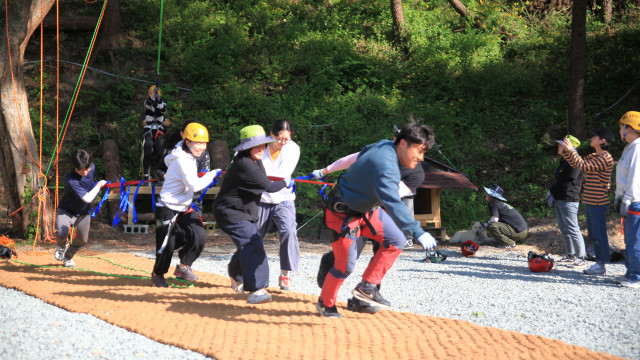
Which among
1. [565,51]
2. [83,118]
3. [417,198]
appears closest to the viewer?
[417,198]

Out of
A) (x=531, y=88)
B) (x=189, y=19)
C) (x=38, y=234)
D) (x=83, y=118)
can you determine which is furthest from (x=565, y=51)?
(x=38, y=234)

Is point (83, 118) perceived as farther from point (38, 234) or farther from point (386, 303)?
point (386, 303)

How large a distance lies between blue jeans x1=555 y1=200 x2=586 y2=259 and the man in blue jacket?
3672 mm

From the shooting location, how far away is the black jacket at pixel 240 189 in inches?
186

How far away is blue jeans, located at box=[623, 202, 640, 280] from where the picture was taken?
568cm

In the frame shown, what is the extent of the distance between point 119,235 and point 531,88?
11452mm

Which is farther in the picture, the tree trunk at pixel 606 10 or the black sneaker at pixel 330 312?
the tree trunk at pixel 606 10

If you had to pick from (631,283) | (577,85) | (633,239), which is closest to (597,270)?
(631,283)

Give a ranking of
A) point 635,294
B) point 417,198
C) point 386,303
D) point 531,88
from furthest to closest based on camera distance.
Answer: point 531,88, point 417,198, point 635,294, point 386,303

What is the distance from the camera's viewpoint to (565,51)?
1614 centimetres

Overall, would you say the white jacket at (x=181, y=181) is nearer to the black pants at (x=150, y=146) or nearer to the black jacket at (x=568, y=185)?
the black jacket at (x=568, y=185)

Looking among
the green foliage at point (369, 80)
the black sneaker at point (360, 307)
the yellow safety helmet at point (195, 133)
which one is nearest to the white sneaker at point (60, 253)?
the yellow safety helmet at point (195, 133)

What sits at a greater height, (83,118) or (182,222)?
(83,118)

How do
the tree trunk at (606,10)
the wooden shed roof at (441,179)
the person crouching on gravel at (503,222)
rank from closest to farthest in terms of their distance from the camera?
the person crouching on gravel at (503,222) < the wooden shed roof at (441,179) < the tree trunk at (606,10)
